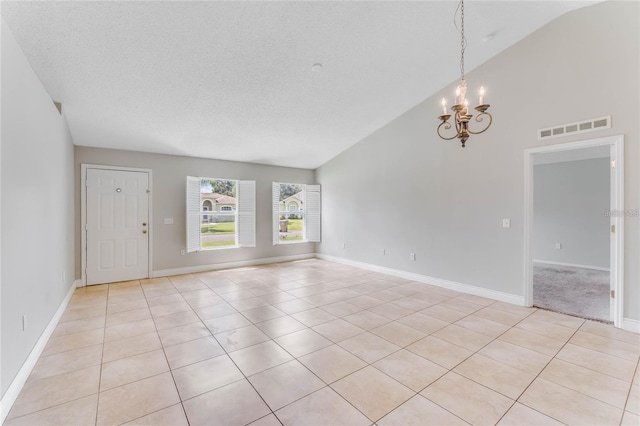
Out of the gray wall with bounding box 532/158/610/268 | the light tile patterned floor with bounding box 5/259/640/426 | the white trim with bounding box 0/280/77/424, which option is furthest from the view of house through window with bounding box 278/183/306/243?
the gray wall with bounding box 532/158/610/268

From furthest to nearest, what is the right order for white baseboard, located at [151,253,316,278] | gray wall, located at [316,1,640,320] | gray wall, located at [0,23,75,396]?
white baseboard, located at [151,253,316,278]
gray wall, located at [316,1,640,320]
gray wall, located at [0,23,75,396]

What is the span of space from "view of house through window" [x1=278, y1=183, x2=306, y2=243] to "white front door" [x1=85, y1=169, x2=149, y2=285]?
298 centimetres

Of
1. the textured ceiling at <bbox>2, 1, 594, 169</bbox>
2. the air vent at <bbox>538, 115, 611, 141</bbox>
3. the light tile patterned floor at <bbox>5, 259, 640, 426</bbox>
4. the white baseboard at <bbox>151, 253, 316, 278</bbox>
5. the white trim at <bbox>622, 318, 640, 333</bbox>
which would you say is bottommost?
the light tile patterned floor at <bbox>5, 259, 640, 426</bbox>

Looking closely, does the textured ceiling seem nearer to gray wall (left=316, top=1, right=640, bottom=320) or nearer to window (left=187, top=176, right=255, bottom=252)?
gray wall (left=316, top=1, right=640, bottom=320)

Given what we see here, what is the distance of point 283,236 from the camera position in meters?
7.37

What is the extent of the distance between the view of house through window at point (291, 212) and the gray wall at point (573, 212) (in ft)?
19.3

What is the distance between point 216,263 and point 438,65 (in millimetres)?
5460

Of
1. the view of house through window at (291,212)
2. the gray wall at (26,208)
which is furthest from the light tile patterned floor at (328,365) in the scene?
the view of house through window at (291,212)

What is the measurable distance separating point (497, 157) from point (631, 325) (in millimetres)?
2378

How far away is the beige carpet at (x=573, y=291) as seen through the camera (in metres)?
3.72

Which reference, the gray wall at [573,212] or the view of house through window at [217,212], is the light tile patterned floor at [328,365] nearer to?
the view of house through window at [217,212]

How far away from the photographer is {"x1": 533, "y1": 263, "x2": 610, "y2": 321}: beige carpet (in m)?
3.72

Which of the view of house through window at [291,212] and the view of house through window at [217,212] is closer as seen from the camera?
the view of house through window at [217,212]

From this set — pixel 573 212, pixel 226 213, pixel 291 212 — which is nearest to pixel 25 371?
pixel 226 213
